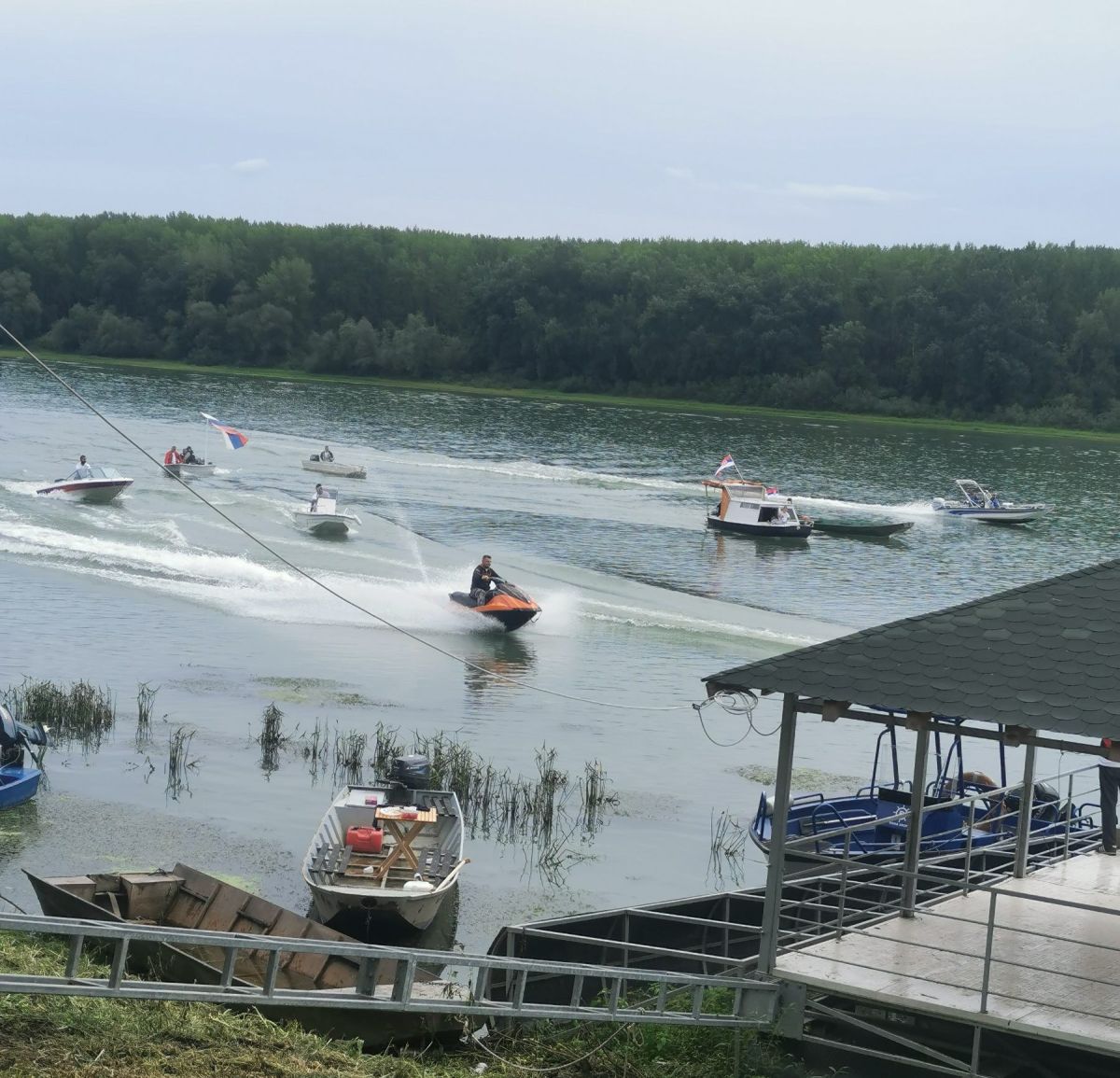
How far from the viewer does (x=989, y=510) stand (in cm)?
7431

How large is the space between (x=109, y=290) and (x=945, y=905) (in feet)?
479

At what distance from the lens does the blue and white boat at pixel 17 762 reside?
23156mm

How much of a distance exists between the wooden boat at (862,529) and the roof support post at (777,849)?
5634cm

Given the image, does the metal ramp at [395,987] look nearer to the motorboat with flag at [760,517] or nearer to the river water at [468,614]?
the river water at [468,614]

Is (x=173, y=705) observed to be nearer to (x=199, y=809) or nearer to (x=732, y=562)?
(x=199, y=809)

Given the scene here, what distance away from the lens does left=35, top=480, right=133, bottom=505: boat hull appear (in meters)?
60.4

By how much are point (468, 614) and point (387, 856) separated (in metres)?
23.2

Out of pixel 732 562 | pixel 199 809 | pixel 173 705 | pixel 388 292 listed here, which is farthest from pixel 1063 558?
pixel 388 292

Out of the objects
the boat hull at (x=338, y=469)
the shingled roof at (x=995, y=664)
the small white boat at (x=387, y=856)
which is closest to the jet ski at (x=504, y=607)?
the small white boat at (x=387, y=856)

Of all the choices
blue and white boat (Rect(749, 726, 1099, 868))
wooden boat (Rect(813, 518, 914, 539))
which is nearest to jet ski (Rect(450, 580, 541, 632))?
blue and white boat (Rect(749, 726, 1099, 868))

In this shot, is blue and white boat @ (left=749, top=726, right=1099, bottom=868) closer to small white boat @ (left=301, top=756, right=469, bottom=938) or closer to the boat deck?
small white boat @ (left=301, top=756, right=469, bottom=938)

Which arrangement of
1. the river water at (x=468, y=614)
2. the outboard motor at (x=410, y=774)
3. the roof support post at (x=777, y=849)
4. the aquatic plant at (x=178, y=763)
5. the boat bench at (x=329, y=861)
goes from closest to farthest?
the roof support post at (x=777, y=849) → the boat bench at (x=329, y=861) → the outboard motor at (x=410, y=774) → the river water at (x=468, y=614) → the aquatic plant at (x=178, y=763)

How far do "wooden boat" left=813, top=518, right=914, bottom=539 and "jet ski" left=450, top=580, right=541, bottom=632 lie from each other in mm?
28203

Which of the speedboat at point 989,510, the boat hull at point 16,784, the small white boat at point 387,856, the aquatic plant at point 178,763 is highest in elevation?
the speedboat at point 989,510
